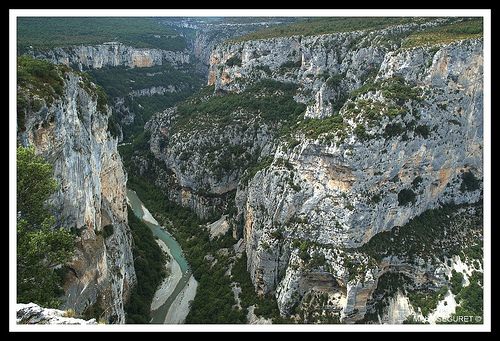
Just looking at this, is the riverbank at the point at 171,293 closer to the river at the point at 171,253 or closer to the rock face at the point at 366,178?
the river at the point at 171,253

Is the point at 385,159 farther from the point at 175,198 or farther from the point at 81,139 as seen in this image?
the point at 175,198

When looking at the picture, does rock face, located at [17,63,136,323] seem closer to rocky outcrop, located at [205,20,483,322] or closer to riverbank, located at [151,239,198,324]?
riverbank, located at [151,239,198,324]

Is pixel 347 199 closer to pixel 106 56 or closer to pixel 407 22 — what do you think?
pixel 407 22

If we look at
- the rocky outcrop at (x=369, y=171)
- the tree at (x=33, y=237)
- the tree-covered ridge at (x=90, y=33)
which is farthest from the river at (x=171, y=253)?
the tree-covered ridge at (x=90, y=33)

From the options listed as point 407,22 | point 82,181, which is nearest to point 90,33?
point 407,22

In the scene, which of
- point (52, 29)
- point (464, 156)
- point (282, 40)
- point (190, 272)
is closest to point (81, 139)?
point (190, 272)
